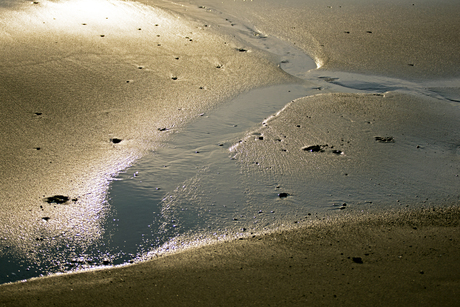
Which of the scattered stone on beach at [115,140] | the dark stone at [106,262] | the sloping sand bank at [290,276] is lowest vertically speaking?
the dark stone at [106,262]

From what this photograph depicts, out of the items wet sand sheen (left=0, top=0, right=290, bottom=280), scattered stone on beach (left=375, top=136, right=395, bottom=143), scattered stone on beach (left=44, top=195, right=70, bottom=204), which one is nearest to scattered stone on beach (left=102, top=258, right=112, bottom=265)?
wet sand sheen (left=0, top=0, right=290, bottom=280)

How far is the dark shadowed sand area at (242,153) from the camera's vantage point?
5.72ft

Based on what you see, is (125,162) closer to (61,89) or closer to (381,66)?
(61,89)

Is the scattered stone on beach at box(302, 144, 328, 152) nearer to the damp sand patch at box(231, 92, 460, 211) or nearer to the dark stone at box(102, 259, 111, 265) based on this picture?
the damp sand patch at box(231, 92, 460, 211)

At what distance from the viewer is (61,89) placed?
3385 mm

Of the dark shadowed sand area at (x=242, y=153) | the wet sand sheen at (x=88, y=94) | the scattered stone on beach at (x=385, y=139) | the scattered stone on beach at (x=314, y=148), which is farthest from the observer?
the scattered stone on beach at (x=385, y=139)

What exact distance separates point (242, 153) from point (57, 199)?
48.7 inches

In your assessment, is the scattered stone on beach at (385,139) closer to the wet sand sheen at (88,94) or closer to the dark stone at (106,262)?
the wet sand sheen at (88,94)

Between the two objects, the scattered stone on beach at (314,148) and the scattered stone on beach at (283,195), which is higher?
the scattered stone on beach at (314,148)

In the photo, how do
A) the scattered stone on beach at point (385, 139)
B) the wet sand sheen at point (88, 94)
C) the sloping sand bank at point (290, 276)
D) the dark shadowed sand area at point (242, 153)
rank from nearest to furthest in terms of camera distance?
1. the sloping sand bank at point (290, 276)
2. the dark shadowed sand area at point (242, 153)
3. the wet sand sheen at point (88, 94)
4. the scattered stone on beach at point (385, 139)

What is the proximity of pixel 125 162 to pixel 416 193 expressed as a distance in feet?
6.21

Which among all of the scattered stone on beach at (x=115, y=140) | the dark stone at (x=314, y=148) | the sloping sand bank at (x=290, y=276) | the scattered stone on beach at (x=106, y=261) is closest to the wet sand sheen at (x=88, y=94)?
the scattered stone on beach at (x=115, y=140)

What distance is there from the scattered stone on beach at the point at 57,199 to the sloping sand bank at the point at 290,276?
55 cm

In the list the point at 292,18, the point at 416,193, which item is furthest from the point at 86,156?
the point at 292,18
